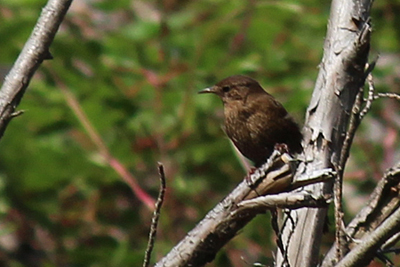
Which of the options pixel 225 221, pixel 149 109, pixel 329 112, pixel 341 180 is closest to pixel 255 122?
pixel 329 112

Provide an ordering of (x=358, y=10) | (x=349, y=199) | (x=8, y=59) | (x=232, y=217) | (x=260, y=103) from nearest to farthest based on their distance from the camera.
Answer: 1. (x=232, y=217)
2. (x=358, y=10)
3. (x=260, y=103)
4. (x=8, y=59)
5. (x=349, y=199)

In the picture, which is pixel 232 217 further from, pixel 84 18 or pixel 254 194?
pixel 84 18

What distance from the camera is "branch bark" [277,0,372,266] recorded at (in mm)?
2906

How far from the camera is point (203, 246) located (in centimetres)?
262

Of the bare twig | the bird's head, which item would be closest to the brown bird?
the bird's head

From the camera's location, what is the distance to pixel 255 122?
13.0 feet

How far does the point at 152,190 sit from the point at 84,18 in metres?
1.20

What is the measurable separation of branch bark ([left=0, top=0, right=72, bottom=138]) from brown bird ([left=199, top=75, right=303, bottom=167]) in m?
1.12

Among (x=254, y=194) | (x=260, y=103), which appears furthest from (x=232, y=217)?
(x=260, y=103)

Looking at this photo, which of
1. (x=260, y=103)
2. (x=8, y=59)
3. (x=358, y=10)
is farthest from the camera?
(x=8, y=59)

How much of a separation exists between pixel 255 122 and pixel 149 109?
1.51 metres

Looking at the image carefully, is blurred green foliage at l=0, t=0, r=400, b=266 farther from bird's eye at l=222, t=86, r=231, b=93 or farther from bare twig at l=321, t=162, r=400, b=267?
bare twig at l=321, t=162, r=400, b=267

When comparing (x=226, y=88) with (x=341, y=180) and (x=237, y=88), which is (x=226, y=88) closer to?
(x=237, y=88)

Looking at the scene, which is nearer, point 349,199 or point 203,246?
point 203,246
